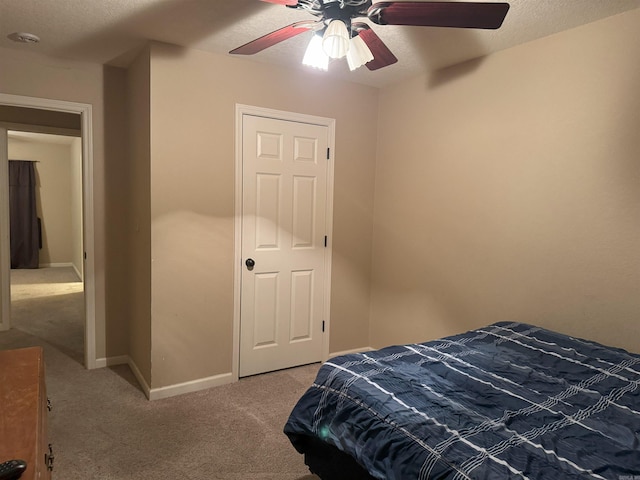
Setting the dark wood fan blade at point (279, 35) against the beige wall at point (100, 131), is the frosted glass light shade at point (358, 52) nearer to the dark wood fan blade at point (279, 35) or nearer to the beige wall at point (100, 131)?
the dark wood fan blade at point (279, 35)

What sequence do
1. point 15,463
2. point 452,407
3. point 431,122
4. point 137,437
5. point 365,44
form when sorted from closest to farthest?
point 15,463, point 452,407, point 365,44, point 137,437, point 431,122

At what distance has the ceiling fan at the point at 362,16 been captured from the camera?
5.06 ft

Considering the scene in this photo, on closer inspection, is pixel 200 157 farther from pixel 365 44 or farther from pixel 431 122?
pixel 431 122

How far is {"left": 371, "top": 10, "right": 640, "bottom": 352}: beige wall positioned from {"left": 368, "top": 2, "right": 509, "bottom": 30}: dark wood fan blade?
3.20 feet

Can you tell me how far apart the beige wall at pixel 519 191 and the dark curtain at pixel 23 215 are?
7.17 meters

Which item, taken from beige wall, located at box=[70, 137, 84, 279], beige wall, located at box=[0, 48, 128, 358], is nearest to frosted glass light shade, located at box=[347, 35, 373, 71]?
beige wall, located at box=[0, 48, 128, 358]

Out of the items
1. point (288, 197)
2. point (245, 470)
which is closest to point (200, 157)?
point (288, 197)

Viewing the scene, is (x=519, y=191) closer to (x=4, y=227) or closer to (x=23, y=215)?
(x=4, y=227)

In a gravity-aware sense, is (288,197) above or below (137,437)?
above

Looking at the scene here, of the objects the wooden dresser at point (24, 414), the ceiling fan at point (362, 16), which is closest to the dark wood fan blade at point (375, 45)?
the ceiling fan at point (362, 16)

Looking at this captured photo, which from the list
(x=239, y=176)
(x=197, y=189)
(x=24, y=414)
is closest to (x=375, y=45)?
(x=239, y=176)

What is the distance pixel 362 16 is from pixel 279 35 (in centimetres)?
42

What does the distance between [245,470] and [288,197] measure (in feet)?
6.31

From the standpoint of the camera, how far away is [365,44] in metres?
1.89
